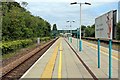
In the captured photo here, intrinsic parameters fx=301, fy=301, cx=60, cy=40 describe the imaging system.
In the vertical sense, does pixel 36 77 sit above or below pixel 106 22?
below

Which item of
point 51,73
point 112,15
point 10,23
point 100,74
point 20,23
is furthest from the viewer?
point 20,23

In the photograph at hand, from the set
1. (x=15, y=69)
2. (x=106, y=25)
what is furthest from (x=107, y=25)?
(x=15, y=69)

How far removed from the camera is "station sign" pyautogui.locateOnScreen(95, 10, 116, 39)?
961cm

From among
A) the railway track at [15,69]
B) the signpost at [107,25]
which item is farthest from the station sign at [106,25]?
the railway track at [15,69]

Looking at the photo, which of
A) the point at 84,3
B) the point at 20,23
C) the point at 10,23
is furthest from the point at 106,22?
the point at 20,23

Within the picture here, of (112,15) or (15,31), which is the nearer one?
(112,15)

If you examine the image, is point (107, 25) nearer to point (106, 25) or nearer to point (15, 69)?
point (106, 25)

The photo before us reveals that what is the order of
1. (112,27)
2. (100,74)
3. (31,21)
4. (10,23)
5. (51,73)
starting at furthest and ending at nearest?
(31,21)
(10,23)
(51,73)
(100,74)
(112,27)

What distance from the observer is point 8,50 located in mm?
29344

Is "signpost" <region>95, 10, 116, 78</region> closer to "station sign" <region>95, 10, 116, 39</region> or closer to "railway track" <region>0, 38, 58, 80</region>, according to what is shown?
"station sign" <region>95, 10, 116, 39</region>

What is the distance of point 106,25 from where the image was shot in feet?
35.0

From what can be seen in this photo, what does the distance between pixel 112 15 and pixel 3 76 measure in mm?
7263

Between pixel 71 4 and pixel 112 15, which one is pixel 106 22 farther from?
pixel 71 4

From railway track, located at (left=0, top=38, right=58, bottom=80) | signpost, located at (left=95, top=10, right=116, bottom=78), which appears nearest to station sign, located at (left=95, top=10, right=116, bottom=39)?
signpost, located at (left=95, top=10, right=116, bottom=78)
